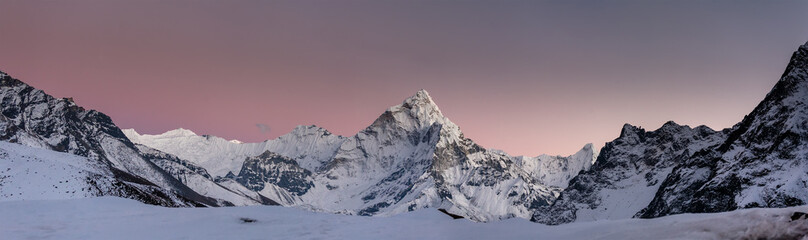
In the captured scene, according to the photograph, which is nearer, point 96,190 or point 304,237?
point 304,237

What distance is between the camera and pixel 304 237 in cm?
1903

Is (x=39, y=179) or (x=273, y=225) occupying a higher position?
(x=39, y=179)

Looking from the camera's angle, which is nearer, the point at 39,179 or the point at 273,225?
the point at 273,225

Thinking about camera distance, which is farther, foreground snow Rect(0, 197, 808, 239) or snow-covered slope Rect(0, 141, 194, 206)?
snow-covered slope Rect(0, 141, 194, 206)

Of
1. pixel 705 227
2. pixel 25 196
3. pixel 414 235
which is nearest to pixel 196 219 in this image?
pixel 414 235

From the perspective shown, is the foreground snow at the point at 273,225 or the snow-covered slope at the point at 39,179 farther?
the snow-covered slope at the point at 39,179

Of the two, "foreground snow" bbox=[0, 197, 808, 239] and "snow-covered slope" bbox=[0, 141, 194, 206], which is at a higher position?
"snow-covered slope" bbox=[0, 141, 194, 206]

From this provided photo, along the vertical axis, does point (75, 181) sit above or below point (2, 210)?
above

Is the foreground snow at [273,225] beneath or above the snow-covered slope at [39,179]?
beneath

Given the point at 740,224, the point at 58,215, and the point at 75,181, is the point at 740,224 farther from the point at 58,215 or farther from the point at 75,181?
the point at 75,181

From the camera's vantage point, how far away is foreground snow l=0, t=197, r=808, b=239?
44.0 feet

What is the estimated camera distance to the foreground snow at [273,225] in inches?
528

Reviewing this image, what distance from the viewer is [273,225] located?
67.9 ft

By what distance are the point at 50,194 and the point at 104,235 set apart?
7781 cm
